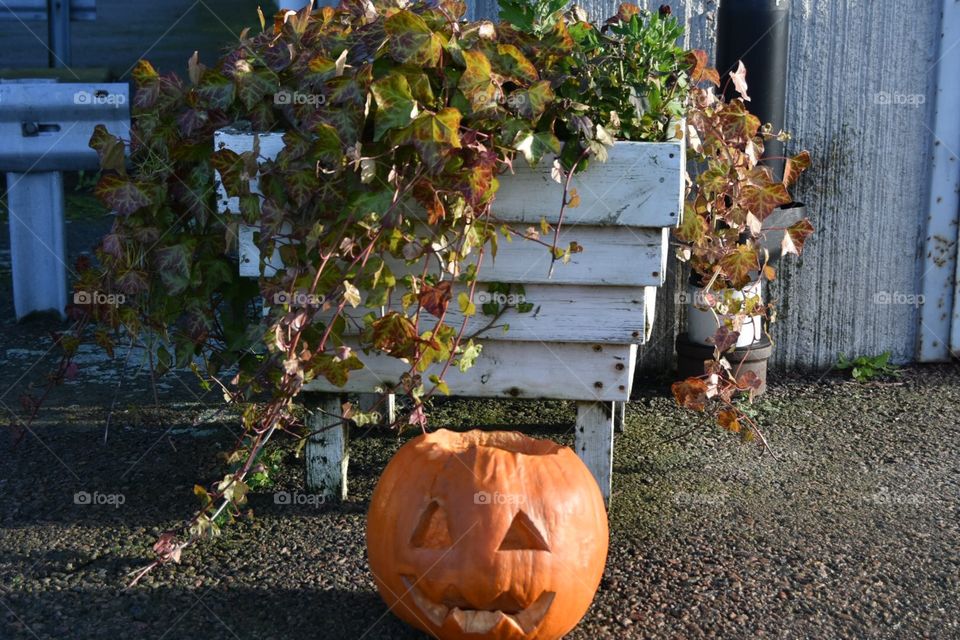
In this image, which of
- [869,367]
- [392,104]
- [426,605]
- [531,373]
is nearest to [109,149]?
[392,104]

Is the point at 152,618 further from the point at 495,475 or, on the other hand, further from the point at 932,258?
the point at 932,258

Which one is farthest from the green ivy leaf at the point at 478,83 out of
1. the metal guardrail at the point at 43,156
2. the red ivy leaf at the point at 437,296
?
the metal guardrail at the point at 43,156

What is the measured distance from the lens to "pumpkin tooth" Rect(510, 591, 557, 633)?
2123 millimetres

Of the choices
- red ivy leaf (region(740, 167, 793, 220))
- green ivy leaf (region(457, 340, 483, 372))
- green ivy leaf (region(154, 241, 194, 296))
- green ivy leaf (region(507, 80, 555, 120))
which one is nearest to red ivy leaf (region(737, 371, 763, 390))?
red ivy leaf (region(740, 167, 793, 220))

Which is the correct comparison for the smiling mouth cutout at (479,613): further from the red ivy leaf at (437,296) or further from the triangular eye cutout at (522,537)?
the red ivy leaf at (437,296)

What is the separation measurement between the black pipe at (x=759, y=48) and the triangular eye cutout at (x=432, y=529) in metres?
2.12

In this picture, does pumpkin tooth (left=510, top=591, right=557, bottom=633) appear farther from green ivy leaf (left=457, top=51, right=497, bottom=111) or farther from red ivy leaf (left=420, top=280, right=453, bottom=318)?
green ivy leaf (left=457, top=51, right=497, bottom=111)

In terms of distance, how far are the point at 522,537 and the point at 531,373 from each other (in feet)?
2.44

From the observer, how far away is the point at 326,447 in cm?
287

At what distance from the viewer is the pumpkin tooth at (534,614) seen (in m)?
2.12

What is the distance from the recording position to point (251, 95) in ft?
8.54

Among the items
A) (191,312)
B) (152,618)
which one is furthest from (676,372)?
(152,618)

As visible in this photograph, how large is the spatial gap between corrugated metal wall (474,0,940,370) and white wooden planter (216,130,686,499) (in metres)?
1.23

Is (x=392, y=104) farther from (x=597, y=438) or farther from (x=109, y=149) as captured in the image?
(x=597, y=438)
